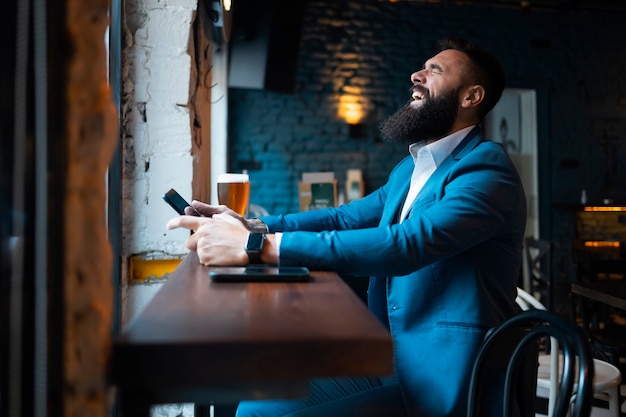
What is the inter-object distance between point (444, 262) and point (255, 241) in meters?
0.43

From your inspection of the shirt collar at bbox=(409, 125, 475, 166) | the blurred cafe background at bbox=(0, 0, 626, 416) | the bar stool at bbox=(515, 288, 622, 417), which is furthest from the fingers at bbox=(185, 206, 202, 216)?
the bar stool at bbox=(515, 288, 622, 417)

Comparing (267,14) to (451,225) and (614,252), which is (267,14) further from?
(451,225)

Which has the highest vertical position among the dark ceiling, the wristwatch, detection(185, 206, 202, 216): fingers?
the dark ceiling

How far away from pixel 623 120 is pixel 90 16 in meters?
6.55

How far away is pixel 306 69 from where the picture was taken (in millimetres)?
5418

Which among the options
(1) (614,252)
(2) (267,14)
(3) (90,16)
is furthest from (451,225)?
(2) (267,14)

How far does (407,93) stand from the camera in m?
5.53

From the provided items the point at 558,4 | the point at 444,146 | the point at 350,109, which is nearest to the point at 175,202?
the point at 444,146

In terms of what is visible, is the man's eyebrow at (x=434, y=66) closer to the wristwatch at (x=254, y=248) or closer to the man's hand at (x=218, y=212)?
the man's hand at (x=218, y=212)

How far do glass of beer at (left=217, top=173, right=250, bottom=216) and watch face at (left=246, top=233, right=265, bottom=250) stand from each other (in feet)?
1.47

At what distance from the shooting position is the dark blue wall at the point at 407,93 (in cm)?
534

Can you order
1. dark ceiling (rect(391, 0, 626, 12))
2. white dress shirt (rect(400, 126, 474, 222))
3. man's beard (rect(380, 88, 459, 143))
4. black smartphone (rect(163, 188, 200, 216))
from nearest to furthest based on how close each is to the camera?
black smartphone (rect(163, 188, 200, 216)), white dress shirt (rect(400, 126, 474, 222)), man's beard (rect(380, 88, 459, 143)), dark ceiling (rect(391, 0, 626, 12))

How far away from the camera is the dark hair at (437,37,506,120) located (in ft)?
5.09

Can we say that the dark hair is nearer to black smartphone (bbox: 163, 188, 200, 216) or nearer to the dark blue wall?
black smartphone (bbox: 163, 188, 200, 216)
